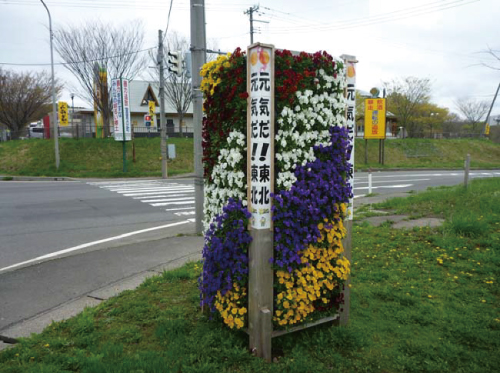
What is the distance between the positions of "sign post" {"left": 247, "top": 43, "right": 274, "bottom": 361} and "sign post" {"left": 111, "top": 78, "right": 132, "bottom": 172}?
21861 millimetres

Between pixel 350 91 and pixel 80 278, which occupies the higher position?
pixel 350 91

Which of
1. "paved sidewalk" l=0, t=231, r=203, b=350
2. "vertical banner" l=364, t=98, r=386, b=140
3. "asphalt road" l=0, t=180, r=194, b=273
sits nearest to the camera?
"paved sidewalk" l=0, t=231, r=203, b=350

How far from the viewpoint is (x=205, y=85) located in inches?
131

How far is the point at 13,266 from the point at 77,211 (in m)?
5.09

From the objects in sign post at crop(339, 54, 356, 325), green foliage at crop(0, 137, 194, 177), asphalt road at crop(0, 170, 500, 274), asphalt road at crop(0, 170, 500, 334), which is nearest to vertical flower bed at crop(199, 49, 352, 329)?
sign post at crop(339, 54, 356, 325)

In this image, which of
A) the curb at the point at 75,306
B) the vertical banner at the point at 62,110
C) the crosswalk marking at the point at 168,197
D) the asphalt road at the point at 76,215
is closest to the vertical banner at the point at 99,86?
the vertical banner at the point at 62,110

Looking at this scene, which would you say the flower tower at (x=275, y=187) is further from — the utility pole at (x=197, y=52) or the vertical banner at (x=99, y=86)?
the vertical banner at (x=99, y=86)

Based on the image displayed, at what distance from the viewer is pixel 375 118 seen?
967 inches

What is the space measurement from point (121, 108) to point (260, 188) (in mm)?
22140

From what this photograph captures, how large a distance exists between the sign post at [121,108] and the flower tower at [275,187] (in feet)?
70.1

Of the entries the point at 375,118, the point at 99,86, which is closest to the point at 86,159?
the point at 99,86

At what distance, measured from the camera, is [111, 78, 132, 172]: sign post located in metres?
22.8

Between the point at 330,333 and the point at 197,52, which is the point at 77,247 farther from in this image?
the point at 330,333

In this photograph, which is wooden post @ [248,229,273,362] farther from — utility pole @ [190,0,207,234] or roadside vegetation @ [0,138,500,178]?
roadside vegetation @ [0,138,500,178]
